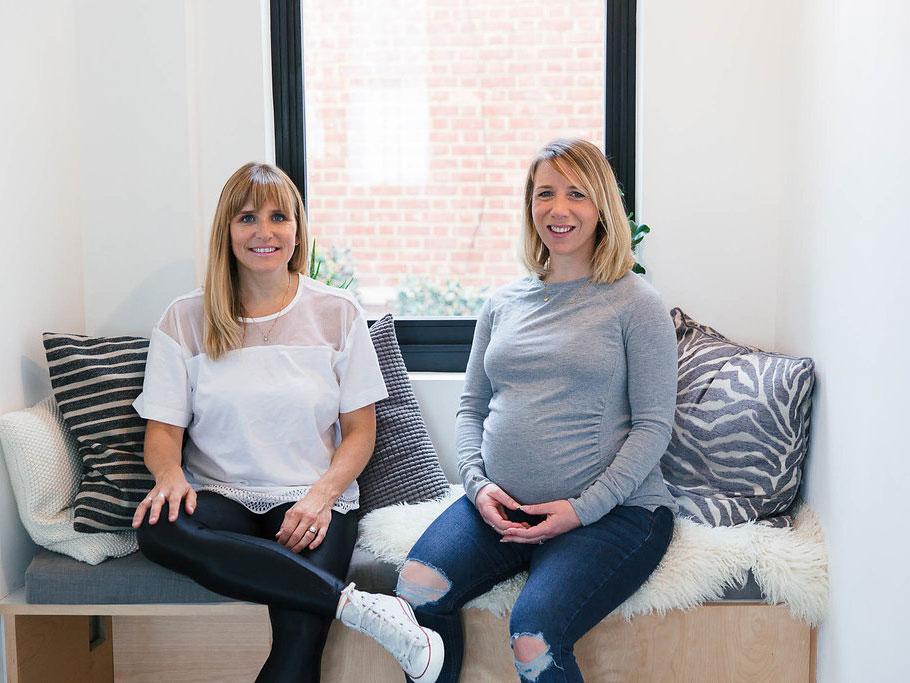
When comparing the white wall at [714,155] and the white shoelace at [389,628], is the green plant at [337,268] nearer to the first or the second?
the white wall at [714,155]

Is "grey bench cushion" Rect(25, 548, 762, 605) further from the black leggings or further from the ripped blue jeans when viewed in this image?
the ripped blue jeans

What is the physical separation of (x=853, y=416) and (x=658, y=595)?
0.53 metres

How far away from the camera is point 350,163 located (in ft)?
8.57

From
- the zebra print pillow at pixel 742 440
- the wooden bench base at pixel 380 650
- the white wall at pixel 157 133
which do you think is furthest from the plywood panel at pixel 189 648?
the zebra print pillow at pixel 742 440

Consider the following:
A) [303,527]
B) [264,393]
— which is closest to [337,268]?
[264,393]

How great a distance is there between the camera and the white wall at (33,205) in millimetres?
2002

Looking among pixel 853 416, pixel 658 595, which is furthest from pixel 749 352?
pixel 658 595

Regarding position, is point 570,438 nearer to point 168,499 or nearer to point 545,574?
point 545,574

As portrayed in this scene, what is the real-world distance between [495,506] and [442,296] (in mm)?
947

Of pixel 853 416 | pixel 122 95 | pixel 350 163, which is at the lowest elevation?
pixel 853 416

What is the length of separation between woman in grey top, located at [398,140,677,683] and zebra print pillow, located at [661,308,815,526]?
21 centimetres

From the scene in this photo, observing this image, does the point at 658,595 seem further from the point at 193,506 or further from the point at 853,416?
the point at 193,506

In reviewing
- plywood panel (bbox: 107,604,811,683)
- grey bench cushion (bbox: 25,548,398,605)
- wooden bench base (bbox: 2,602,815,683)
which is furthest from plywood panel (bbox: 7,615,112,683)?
plywood panel (bbox: 107,604,811,683)

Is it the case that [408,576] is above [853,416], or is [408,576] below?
below
